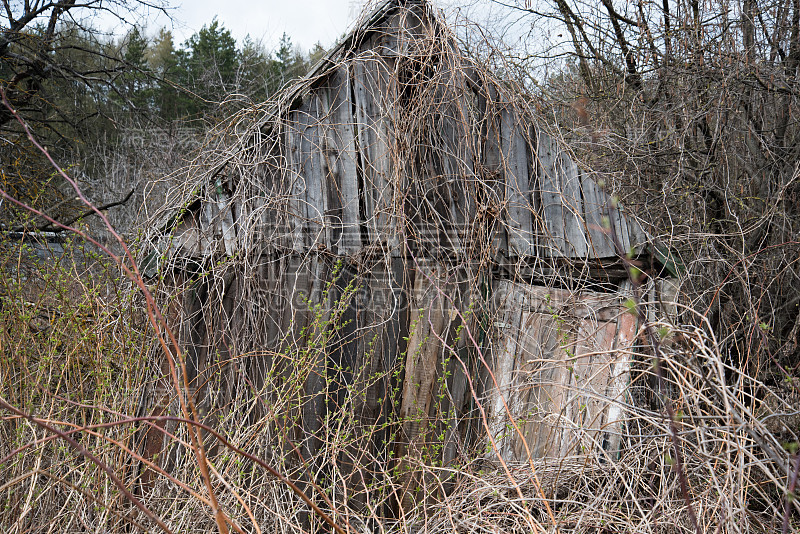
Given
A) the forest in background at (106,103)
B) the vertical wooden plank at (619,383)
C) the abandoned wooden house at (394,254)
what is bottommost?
the vertical wooden plank at (619,383)

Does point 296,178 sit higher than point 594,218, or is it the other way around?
point 296,178

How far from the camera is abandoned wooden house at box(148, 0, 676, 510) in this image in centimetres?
354

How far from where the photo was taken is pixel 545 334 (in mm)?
3654

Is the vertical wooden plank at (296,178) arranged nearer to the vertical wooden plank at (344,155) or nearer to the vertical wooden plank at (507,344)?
the vertical wooden plank at (344,155)

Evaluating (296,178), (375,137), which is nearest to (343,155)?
(375,137)

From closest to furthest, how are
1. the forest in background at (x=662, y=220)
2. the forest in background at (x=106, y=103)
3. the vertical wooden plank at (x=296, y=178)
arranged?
the forest in background at (x=662, y=220) < the vertical wooden plank at (x=296, y=178) < the forest in background at (x=106, y=103)

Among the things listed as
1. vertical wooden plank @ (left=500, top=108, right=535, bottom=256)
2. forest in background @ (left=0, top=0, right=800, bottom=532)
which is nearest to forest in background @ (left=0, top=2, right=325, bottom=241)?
forest in background @ (left=0, top=0, right=800, bottom=532)

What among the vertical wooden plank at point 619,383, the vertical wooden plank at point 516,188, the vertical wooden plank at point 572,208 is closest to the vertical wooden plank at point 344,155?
the vertical wooden plank at point 516,188

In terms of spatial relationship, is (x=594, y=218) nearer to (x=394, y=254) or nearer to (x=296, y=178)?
(x=394, y=254)

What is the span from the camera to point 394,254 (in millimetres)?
3686

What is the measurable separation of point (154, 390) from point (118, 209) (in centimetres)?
1381

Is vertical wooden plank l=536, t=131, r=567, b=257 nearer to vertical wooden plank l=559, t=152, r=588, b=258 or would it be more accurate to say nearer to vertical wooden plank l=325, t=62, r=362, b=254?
vertical wooden plank l=559, t=152, r=588, b=258

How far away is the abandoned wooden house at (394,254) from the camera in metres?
3.54

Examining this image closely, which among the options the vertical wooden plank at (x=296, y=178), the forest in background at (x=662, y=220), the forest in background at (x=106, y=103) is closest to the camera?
the forest in background at (x=662, y=220)
